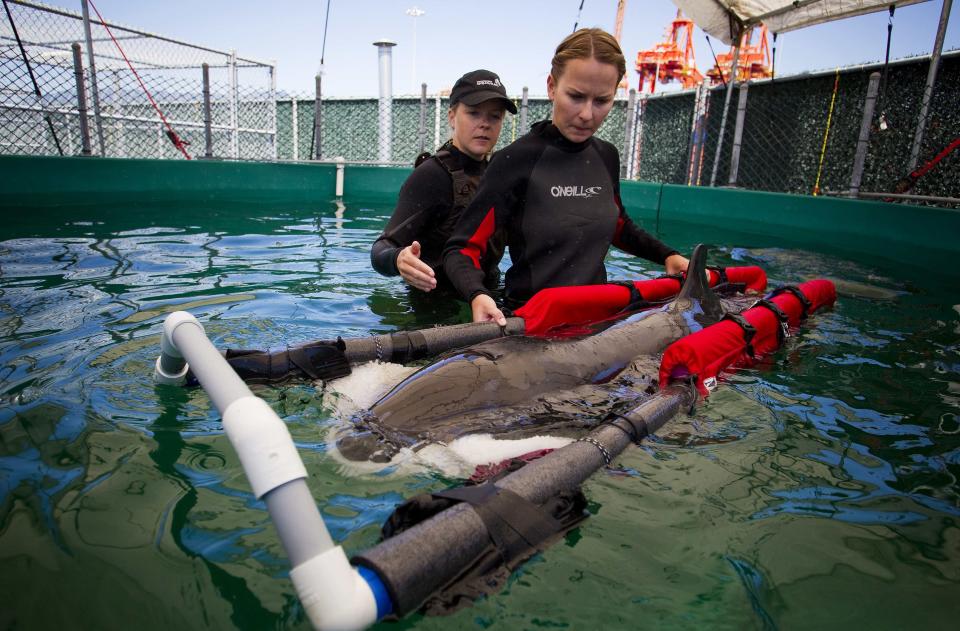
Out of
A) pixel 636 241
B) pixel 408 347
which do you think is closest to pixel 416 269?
pixel 408 347

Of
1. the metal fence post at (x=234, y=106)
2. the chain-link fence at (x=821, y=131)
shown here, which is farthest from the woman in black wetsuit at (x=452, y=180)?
the metal fence post at (x=234, y=106)

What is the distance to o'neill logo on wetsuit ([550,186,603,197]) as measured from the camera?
317cm

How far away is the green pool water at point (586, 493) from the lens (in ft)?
4.52

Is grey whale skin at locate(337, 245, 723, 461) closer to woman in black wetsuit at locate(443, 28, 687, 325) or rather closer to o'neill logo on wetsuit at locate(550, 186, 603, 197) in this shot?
woman in black wetsuit at locate(443, 28, 687, 325)

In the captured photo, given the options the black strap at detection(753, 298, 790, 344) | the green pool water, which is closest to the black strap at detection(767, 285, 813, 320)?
the green pool water

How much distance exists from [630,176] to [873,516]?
9.62 m

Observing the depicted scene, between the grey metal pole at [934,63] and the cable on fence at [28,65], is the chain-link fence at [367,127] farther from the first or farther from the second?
the grey metal pole at [934,63]

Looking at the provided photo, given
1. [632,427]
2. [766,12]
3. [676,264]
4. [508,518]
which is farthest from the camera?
[766,12]

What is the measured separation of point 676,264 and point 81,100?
788cm

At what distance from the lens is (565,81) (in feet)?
9.42

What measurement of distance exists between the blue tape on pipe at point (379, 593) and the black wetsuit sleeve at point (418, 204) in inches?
101

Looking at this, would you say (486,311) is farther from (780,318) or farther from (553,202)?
(780,318)

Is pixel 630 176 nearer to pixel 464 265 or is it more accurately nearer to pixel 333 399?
pixel 464 265

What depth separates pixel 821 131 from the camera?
9.23 m
